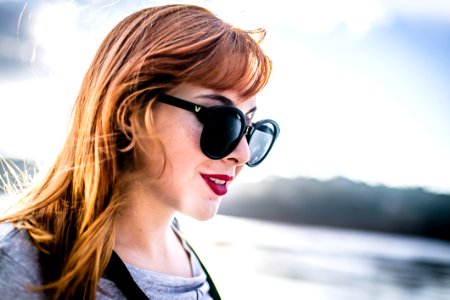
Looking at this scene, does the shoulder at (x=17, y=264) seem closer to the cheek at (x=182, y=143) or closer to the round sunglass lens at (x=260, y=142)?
the cheek at (x=182, y=143)

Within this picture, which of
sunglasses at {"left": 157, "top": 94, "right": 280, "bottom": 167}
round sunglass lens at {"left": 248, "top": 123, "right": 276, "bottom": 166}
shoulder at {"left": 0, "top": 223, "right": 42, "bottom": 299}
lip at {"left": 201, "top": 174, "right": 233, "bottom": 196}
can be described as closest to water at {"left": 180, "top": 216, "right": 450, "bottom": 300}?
round sunglass lens at {"left": 248, "top": 123, "right": 276, "bottom": 166}

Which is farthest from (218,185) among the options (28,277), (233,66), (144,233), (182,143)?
(28,277)

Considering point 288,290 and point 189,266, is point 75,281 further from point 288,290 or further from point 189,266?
point 288,290

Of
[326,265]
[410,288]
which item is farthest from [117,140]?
[326,265]

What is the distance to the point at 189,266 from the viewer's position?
6.42 feet

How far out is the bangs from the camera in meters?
1.62

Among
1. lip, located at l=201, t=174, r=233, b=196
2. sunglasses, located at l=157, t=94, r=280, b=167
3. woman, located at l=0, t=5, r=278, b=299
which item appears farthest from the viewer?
lip, located at l=201, t=174, r=233, b=196

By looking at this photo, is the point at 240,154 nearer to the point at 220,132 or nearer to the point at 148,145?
the point at 220,132

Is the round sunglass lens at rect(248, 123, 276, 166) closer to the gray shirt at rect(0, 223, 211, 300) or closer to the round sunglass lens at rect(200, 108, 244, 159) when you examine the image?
the round sunglass lens at rect(200, 108, 244, 159)

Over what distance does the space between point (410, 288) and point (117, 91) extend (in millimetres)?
7153

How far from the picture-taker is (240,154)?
1.78 meters

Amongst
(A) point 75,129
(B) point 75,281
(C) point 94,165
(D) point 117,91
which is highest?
(D) point 117,91

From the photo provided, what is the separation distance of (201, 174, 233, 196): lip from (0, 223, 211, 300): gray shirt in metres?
0.39

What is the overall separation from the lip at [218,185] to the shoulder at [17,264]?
2.22 ft
